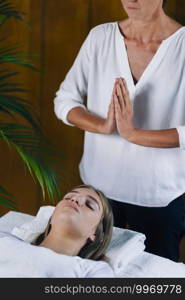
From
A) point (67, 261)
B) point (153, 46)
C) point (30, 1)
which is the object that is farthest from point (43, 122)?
point (67, 261)

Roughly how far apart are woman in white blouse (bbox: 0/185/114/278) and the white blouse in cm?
25

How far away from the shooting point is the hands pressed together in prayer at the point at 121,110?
2.42 m

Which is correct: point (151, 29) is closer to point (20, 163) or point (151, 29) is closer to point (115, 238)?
point (115, 238)

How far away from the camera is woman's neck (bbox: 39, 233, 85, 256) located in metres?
2.29

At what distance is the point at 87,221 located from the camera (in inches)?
90.9

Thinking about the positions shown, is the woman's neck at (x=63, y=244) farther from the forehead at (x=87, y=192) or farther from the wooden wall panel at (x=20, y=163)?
the wooden wall panel at (x=20, y=163)

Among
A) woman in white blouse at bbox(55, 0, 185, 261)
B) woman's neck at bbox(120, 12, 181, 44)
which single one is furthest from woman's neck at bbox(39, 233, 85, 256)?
woman's neck at bbox(120, 12, 181, 44)

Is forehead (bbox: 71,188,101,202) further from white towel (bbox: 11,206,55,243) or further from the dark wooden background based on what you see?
the dark wooden background

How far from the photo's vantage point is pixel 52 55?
3092 millimetres

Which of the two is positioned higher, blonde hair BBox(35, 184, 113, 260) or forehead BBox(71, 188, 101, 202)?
forehead BBox(71, 188, 101, 202)

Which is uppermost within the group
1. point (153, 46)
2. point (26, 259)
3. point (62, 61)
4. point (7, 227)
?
point (153, 46)

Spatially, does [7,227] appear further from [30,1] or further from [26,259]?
[30,1]

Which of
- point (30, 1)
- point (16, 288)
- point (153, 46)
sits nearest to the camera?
point (16, 288)

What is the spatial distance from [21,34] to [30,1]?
0.50 ft
